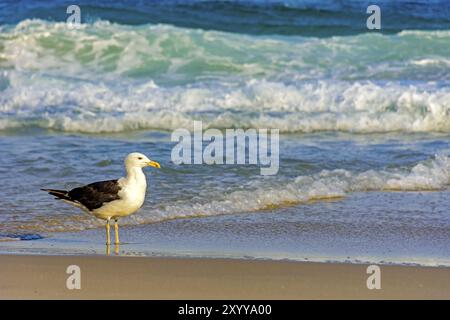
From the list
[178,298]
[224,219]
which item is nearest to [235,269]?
[178,298]

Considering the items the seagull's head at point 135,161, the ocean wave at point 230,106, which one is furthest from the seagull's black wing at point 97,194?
the ocean wave at point 230,106

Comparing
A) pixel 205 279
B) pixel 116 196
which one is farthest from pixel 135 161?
pixel 205 279

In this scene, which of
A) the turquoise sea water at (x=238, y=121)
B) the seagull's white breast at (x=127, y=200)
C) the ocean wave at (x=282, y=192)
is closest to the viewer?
the seagull's white breast at (x=127, y=200)

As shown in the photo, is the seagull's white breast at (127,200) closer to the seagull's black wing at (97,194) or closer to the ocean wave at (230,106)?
the seagull's black wing at (97,194)

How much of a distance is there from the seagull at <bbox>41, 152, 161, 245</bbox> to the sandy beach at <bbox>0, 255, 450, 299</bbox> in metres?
0.63

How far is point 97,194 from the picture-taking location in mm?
6469

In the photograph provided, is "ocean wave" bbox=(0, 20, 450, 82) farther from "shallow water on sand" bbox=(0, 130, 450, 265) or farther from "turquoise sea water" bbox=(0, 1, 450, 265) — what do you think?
"shallow water on sand" bbox=(0, 130, 450, 265)

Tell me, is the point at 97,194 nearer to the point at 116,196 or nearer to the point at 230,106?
the point at 116,196

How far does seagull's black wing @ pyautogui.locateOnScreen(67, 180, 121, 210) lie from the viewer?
644cm

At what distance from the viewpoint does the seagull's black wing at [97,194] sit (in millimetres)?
6438

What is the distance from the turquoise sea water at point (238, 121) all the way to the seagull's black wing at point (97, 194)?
267 millimetres

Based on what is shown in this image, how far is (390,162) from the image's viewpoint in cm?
871

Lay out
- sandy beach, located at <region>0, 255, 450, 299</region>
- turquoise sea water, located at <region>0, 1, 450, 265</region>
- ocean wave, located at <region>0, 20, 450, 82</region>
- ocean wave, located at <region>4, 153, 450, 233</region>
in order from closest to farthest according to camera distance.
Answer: sandy beach, located at <region>0, 255, 450, 299</region>, turquoise sea water, located at <region>0, 1, 450, 265</region>, ocean wave, located at <region>4, 153, 450, 233</region>, ocean wave, located at <region>0, 20, 450, 82</region>

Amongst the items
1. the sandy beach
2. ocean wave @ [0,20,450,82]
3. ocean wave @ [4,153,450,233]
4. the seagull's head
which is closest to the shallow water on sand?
ocean wave @ [4,153,450,233]
